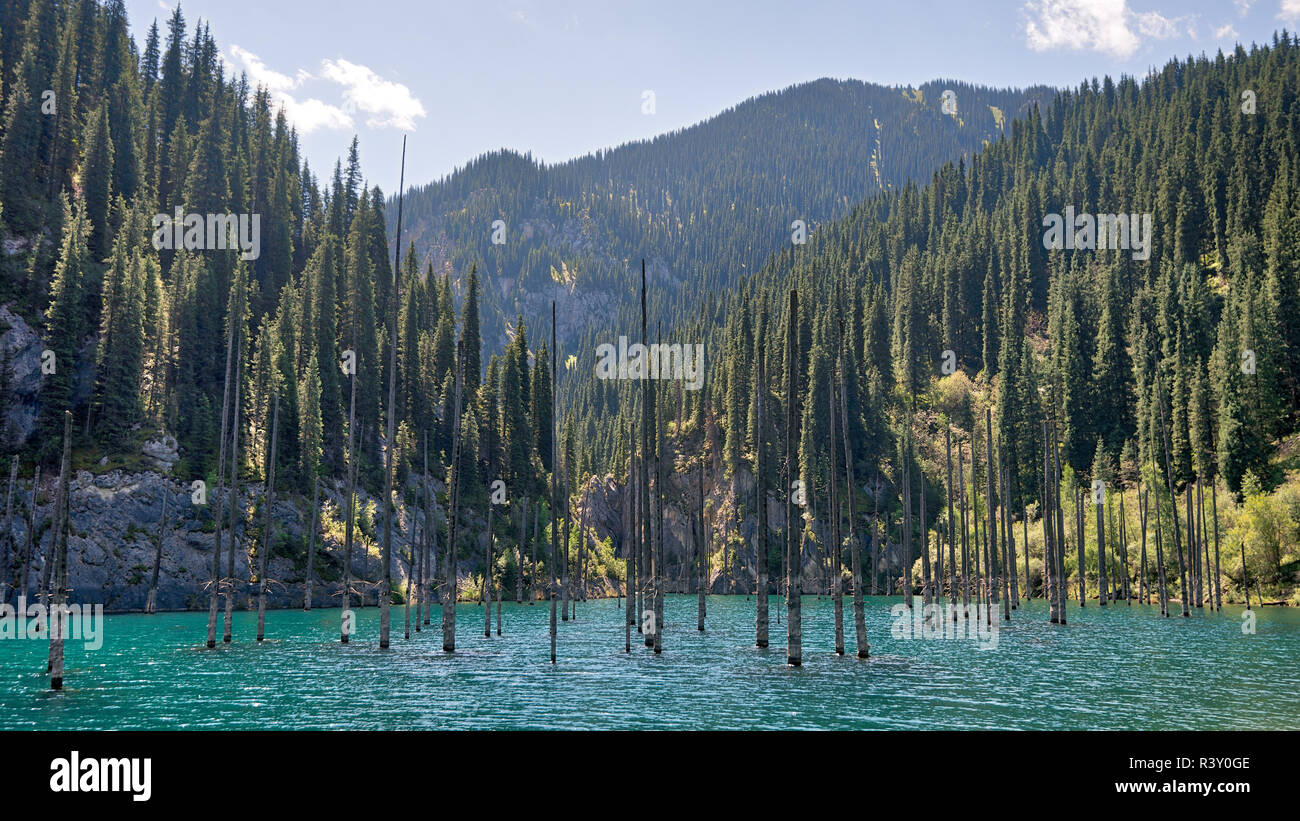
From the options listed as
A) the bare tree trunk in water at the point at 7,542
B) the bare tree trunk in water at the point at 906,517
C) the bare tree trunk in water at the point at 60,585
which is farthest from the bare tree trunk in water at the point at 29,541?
the bare tree trunk in water at the point at 906,517

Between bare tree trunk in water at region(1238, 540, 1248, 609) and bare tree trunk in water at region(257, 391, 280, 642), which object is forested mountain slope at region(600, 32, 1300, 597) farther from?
bare tree trunk in water at region(257, 391, 280, 642)

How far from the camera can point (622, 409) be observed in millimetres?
185250

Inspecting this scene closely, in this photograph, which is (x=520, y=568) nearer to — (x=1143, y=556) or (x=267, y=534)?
(x=267, y=534)

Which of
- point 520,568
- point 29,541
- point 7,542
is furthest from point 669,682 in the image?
point 520,568

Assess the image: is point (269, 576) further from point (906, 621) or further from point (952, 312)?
point (952, 312)

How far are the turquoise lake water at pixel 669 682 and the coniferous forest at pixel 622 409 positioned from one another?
2862 mm

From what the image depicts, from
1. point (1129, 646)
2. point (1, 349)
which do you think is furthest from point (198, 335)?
point (1129, 646)

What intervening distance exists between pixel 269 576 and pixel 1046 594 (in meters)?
84.2

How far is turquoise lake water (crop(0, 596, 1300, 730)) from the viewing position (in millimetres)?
26000

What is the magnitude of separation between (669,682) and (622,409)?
151m

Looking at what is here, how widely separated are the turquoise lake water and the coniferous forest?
2.86m

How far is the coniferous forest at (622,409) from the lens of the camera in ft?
238

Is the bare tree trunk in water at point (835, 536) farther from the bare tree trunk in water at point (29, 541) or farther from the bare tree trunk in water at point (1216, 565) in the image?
the bare tree trunk in water at point (29, 541)

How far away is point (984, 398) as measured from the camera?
147 metres
